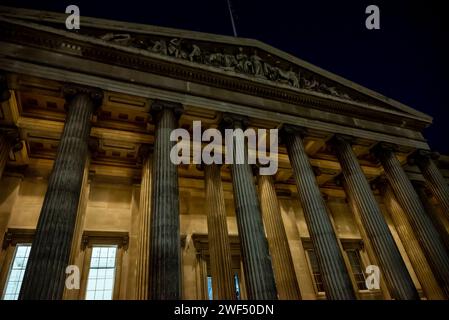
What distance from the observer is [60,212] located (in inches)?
297

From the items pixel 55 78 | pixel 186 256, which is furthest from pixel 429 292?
pixel 55 78

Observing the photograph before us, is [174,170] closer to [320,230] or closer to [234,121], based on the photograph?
[234,121]

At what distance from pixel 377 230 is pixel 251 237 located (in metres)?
5.92

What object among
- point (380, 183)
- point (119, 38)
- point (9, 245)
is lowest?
point (9, 245)

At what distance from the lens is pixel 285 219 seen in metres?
17.4

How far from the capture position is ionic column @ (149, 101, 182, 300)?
7.46 meters

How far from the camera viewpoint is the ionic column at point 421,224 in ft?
40.6

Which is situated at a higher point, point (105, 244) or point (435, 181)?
point (435, 181)

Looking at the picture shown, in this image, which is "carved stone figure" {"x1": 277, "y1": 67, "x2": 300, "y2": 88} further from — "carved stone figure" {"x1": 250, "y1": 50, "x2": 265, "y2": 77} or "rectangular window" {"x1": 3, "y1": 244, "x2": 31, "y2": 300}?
"rectangular window" {"x1": 3, "y1": 244, "x2": 31, "y2": 300}

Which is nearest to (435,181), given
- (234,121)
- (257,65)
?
(257,65)

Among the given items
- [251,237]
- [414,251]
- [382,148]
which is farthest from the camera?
[414,251]
